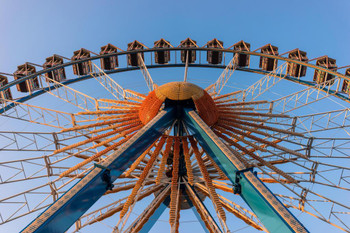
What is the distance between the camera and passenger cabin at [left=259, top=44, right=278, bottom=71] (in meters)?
21.4

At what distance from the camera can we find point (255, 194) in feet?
23.3

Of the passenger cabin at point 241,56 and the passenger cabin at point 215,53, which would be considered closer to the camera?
the passenger cabin at point 241,56

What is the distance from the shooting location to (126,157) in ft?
29.2

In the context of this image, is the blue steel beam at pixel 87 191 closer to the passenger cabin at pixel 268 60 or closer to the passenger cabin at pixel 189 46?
the passenger cabin at pixel 189 46

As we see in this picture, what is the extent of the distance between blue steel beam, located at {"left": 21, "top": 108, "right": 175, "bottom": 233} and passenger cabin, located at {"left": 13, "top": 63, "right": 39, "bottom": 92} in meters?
13.2

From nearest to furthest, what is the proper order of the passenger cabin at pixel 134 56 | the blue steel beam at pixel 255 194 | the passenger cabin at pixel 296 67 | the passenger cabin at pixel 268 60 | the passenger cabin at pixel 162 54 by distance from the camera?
the blue steel beam at pixel 255 194 < the passenger cabin at pixel 296 67 < the passenger cabin at pixel 268 60 < the passenger cabin at pixel 134 56 < the passenger cabin at pixel 162 54

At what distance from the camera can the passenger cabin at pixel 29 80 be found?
63.3ft

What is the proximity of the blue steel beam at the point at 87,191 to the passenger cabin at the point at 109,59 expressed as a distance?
540 inches

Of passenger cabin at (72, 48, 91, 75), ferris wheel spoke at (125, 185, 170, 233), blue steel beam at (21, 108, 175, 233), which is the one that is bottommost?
ferris wheel spoke at (125, 185, 170, 233)

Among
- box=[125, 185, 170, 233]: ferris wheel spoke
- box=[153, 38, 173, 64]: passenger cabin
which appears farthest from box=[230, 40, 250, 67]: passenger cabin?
box=[125, 185, 170, 233]: ferris wheel spoke

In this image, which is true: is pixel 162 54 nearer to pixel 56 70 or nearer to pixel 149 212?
pixel 56 70

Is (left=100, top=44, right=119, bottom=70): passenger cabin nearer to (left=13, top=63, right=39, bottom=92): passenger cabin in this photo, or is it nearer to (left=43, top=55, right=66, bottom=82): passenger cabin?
(left=43, top=55, right=66, bottom=82): passenger cabin

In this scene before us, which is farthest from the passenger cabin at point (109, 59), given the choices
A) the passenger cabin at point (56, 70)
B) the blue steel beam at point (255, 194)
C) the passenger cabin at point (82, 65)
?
the blue steel beam at point (255, 194)

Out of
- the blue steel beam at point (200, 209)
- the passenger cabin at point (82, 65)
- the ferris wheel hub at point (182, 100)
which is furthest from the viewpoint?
the passenger cabin at point (82, 65)
